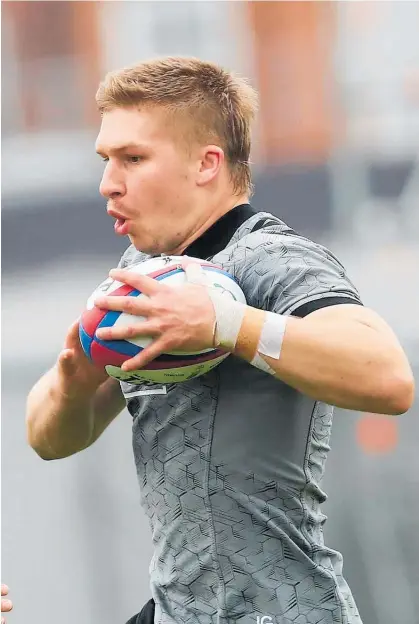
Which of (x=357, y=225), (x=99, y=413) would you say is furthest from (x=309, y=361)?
(x=357, y=225)

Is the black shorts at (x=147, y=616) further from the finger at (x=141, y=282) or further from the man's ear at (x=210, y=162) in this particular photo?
the man's ear at (x=210, y=162)

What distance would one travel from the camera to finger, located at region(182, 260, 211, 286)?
196cm

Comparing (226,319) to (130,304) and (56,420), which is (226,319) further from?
(56,420)

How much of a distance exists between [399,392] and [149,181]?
744 mm

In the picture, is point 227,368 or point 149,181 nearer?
point 227,368

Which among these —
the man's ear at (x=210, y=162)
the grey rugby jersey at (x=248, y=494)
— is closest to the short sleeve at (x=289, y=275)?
the grey rugby jersey at (x=248, y=494)

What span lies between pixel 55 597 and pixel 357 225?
2.15m

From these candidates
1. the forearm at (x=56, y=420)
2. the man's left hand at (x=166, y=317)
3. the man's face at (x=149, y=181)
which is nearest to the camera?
the man's left hand at (x=166, y=317)

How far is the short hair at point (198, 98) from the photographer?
91.4 inches

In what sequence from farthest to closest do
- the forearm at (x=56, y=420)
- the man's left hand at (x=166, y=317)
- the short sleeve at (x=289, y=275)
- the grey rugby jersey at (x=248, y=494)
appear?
1. the forearm at (x=56, y=420)
2. the grey rugby jersey at (x=248, y=494)
3. the short sleeve at (x=289, y=275)
4. the man's left hand at (x=166, y=317)

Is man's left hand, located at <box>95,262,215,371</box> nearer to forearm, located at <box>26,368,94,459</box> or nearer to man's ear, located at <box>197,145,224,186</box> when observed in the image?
man's ear, located at <box>197,145,224,186</box>

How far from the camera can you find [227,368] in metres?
2.14

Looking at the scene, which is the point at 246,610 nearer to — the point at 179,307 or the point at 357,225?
the point at 179,307

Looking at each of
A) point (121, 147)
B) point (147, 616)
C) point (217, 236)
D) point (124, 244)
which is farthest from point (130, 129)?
point (124, 244)
